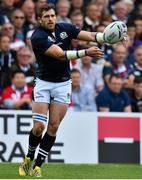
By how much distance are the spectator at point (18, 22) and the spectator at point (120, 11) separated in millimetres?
2345

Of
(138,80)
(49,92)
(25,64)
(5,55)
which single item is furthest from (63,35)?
(138,80)

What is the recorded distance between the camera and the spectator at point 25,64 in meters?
14.7

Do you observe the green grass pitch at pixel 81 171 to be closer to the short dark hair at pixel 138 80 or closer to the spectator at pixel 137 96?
the spectator at pixel 137 96

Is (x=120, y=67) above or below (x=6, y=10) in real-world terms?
below

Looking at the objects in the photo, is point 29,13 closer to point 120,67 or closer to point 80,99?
point 120,67

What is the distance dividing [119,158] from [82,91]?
1.92 m

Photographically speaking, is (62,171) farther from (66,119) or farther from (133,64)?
(133,64)

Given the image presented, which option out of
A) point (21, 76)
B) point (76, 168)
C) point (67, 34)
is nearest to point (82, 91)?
point (21, 76)

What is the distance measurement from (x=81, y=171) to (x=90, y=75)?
4407 millimetres

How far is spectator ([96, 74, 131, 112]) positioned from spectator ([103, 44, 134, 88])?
0.75 meters

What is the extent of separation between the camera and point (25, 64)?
48.8 ft

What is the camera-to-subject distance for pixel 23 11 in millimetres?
16266

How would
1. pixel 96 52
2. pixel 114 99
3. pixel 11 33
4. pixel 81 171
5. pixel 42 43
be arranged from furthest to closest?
pixel 11 33, pixel 114 99, pixel 81 171, pixel 42 43, pixel 96 52

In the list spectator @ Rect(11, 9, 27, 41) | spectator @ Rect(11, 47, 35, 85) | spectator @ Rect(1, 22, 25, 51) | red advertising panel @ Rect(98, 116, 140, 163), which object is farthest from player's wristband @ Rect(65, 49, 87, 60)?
spectator @ Rect(11, 9, 27, 41)
